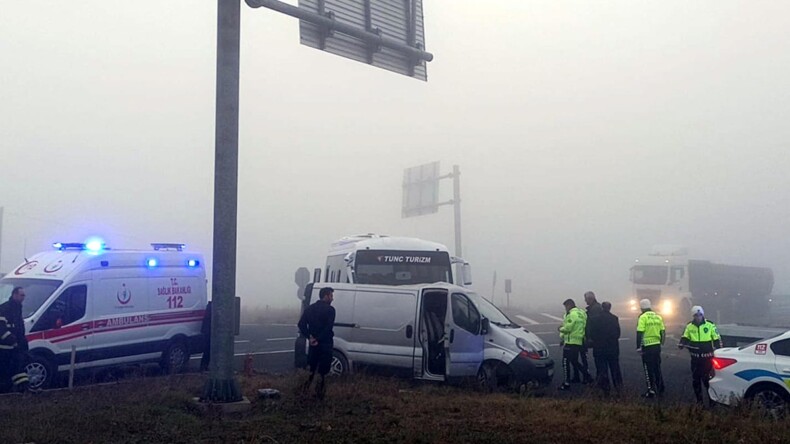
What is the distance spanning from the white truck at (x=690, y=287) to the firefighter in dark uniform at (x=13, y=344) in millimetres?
28053

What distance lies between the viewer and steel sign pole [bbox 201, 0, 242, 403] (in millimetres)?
10414

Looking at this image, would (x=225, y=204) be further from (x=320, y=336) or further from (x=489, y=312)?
(x=489, y=312)

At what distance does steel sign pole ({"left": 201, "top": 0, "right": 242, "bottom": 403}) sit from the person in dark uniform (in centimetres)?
118

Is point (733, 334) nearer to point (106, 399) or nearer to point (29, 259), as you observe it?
point (106, 399)

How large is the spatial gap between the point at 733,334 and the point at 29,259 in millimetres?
14327

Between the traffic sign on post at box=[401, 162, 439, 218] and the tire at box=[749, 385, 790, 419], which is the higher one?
the traffic sign on post at box=[401, 162, 439, 218]

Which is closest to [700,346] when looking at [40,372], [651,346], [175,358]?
[651,346]

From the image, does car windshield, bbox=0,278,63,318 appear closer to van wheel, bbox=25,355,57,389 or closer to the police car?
van wheel, bbox=25,355,57,389

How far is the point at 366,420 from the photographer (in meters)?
9.30

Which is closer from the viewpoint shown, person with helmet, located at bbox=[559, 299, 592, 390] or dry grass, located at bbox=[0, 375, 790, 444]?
dry grass, located at bbox=[0, 375, 790, 444]

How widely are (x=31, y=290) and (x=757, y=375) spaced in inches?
487

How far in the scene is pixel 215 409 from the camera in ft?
32.9

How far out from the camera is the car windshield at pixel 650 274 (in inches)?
1358

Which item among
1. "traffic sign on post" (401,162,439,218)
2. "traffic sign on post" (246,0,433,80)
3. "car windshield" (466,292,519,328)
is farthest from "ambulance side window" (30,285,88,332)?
"traffic sign on post" (401,162,439,218)
